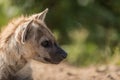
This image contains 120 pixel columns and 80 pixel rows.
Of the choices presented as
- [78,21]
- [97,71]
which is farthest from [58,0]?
[97,71]

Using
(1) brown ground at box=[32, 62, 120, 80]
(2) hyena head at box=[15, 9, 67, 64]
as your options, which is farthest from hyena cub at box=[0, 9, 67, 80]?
(1) brown ground at box=[32, 62, 120, 80]

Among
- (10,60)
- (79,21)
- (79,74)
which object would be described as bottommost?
(10,60)

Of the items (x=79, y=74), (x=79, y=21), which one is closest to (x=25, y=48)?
(x=79, y=74)

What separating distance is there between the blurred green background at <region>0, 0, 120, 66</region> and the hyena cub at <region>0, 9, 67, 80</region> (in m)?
4.36

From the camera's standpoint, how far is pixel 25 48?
8.16 m

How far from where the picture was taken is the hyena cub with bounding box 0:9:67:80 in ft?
26.8

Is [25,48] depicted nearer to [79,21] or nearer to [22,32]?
[22,32]

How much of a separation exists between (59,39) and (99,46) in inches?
34.4

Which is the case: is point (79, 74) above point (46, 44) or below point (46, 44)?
Result: above

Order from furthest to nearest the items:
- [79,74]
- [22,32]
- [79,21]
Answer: [79,21] → [79,74] → [22,32]

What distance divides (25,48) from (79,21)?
16.9ft

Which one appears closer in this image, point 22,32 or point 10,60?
point 22,32

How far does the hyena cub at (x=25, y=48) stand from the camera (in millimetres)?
8156

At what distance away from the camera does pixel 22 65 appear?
8258mm
